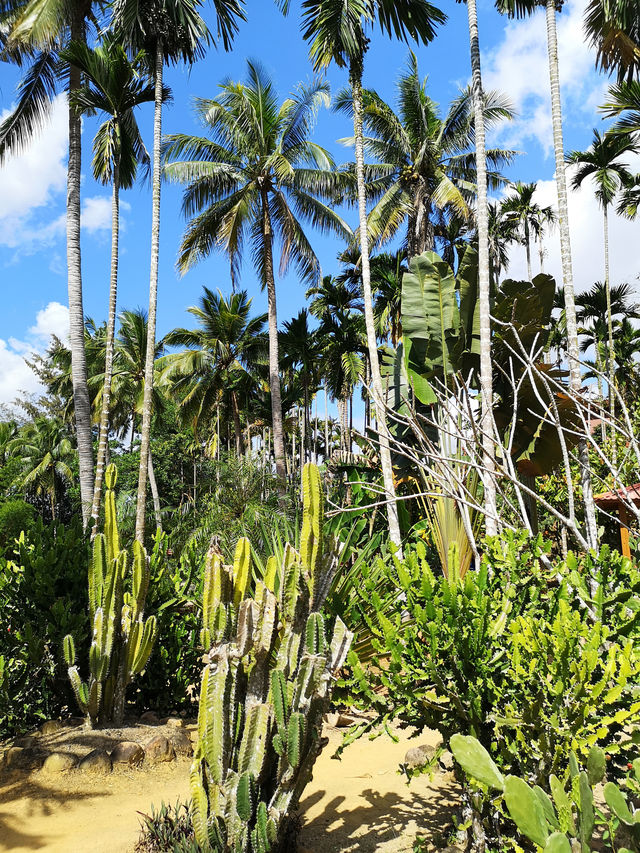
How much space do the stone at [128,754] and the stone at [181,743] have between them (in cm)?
37

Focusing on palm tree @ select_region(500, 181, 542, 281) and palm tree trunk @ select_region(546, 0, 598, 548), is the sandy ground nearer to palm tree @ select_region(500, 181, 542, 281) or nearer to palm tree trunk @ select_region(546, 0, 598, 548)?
palm tree trunk @ select_region(546, 0, 598, 548)

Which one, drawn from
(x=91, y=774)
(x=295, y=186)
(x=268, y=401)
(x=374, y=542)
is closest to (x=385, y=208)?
(x=295, y=186)

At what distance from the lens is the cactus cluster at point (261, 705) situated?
316cm

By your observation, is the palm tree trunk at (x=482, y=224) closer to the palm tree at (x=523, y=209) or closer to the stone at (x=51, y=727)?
the stone at (x=51, y=727)

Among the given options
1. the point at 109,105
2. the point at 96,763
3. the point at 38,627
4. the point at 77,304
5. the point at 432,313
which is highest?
the point at 109,105

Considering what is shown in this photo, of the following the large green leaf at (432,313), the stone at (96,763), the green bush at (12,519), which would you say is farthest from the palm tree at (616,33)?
the green bush at (12,519)

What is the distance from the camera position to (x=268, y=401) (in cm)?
2578

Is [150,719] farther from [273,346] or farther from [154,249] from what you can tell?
[273,346]

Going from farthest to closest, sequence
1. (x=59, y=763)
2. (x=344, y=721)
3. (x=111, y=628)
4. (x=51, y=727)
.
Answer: (x=344, y=721)
(x=51, y=727)
(x=111, y=628)
(x=59, y=763)

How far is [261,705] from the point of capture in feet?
10.7

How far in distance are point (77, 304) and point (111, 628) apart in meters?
6.64

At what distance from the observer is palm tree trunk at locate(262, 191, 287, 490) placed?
50.0 feet

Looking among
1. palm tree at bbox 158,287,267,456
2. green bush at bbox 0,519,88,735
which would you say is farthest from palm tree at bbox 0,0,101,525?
palm tree at bbox 158,287,267,456

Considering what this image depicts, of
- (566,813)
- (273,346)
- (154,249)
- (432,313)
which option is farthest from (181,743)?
(273,346)
